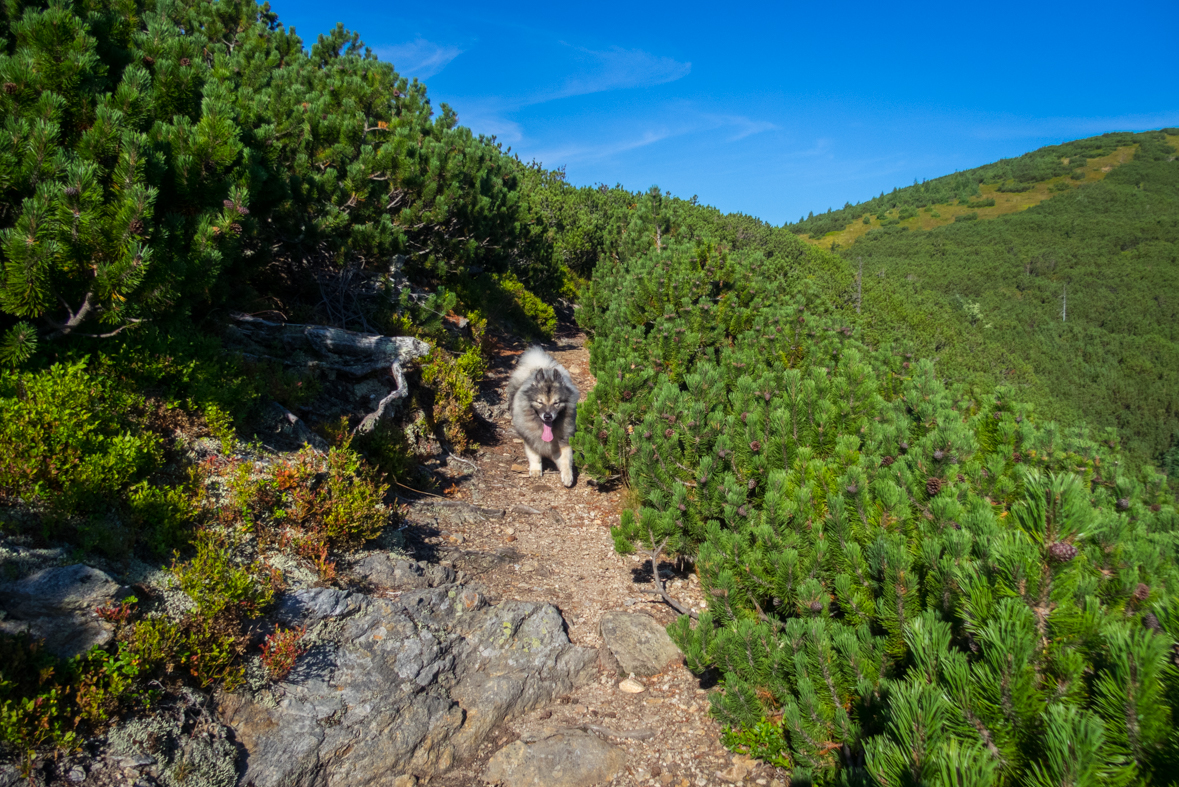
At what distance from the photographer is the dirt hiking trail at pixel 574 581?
11.5ft

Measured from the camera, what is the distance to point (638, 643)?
4.36m

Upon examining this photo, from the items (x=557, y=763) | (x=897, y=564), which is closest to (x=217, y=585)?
(x=557, y=763)

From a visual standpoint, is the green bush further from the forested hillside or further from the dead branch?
the dead branch

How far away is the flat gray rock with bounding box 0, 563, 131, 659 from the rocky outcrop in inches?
30.3

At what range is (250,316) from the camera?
6.57 metres

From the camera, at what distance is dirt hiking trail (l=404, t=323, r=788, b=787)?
3.49m

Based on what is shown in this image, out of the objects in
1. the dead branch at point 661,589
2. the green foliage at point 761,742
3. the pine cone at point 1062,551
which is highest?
the pine cone at point 1062,551

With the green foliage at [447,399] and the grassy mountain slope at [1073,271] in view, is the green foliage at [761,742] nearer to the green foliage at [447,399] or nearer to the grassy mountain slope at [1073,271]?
the green foliage at [447,399]

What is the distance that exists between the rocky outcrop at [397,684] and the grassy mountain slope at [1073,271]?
31943 mm

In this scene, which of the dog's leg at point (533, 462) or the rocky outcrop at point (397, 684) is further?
the dog's leg at point (533, 462)

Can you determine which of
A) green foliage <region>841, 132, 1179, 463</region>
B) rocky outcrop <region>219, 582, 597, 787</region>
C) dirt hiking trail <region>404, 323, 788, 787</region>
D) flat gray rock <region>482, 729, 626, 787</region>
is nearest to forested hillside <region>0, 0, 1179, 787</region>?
rocky outcrop <region>219, 582, 597, 787</region>

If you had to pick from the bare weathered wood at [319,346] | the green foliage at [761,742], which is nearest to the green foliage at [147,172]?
the bare weathered wood at [319,346]

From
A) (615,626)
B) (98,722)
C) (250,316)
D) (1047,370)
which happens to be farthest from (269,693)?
(1047,370)

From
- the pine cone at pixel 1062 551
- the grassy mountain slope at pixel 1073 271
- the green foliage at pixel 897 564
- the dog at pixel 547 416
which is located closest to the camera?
the green foliage at pixel 897 564
